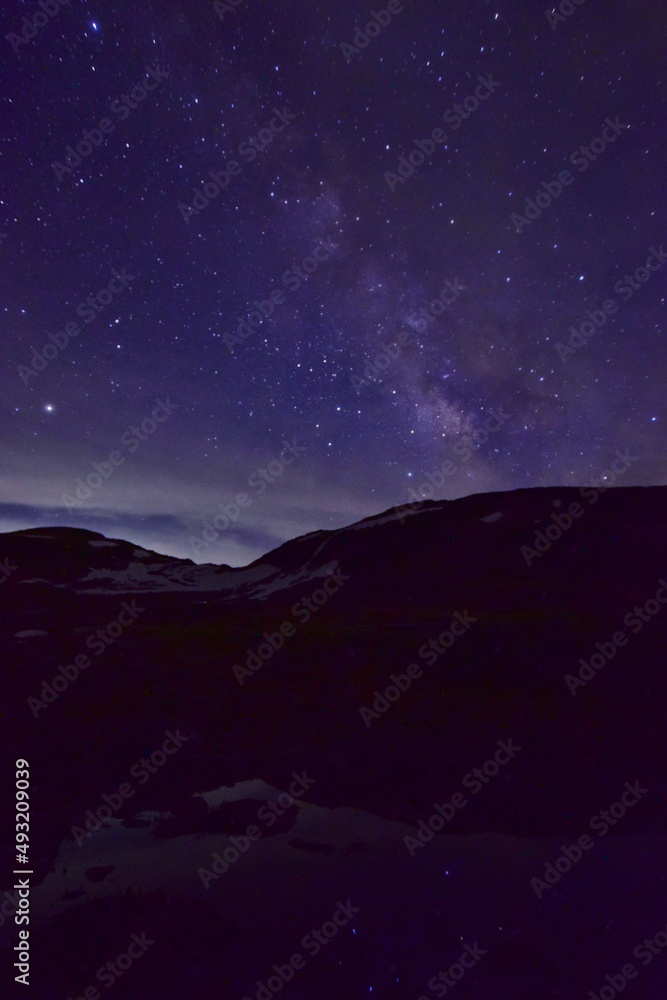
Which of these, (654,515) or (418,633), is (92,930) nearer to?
(418,633)

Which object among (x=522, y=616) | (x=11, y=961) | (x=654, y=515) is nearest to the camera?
(x=11, y=961)

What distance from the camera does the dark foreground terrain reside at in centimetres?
560

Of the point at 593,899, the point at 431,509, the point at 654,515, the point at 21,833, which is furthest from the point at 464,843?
the point at 431,509

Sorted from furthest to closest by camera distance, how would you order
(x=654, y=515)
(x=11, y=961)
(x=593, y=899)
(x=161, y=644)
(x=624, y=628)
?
(x=654, y=515) < (x=161, y=644) < (x=624, y=628) < (x=593, y=899) < (x=11, y=961)

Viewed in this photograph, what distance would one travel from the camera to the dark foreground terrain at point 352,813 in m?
5.60

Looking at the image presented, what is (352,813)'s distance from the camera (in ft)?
30.5

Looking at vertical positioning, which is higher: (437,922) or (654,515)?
(654,515)

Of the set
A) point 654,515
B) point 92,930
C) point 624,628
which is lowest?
point 92,930

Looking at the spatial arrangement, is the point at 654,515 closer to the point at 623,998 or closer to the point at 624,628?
the point at 624,628

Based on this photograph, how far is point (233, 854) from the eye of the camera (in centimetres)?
792

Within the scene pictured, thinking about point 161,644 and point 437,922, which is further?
point 161,644

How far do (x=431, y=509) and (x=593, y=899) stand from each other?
7100 centimetres

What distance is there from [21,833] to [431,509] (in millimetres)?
71147

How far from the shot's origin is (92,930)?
604cm
